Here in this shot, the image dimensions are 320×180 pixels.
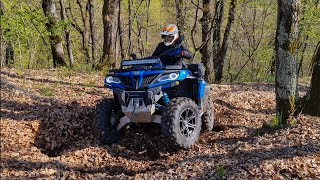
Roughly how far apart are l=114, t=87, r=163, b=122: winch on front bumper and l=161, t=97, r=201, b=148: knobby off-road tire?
10.6 inches

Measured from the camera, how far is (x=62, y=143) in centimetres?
585

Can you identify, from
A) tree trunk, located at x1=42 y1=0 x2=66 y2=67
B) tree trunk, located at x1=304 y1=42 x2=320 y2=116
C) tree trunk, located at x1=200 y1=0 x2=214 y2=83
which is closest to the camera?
tree trunk, located at x1=304 y1=42 x2=320 y2=116

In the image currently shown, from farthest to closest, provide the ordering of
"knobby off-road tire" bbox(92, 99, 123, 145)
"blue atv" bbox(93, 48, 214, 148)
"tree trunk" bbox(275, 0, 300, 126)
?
"knobby off-road tire" bbox(92, 99, 123, 145) → "tree trunk" bbox(275, 0, 300, 126) → "blue atv" bbox(93, 48, 214, 148)

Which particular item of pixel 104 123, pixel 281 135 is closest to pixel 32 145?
pixel 104 123

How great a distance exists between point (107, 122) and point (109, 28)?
285 inches

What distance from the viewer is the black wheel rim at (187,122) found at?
5612 mm

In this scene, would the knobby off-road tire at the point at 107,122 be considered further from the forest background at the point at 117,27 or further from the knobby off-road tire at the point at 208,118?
the forest background at the point at 117,27

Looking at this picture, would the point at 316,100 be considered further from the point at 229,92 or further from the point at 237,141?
the point at 229,92

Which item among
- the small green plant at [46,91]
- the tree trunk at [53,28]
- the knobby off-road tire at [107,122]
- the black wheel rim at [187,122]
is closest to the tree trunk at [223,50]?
the tree trunk at [53,28]

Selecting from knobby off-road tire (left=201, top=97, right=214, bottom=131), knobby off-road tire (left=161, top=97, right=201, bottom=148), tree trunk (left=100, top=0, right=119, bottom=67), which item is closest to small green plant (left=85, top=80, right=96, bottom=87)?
tree trunk (left=100, top=0, right=119, bottom=67)

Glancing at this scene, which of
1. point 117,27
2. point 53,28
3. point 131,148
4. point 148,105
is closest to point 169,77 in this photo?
point 148,105

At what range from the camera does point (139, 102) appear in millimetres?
5516

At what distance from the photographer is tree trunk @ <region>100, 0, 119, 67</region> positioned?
11996 mm

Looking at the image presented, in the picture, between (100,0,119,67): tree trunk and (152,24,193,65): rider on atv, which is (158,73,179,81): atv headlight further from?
(100,0,119,67): tree trunk
